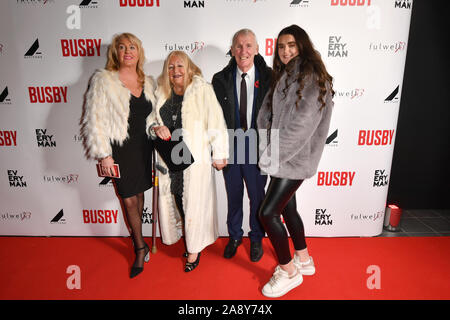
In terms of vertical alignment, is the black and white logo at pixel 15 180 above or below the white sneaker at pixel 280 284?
above

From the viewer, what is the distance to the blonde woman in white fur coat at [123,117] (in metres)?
2.06

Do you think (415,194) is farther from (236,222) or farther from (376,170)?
(236,222)

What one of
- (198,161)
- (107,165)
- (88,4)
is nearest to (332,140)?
(198,161)

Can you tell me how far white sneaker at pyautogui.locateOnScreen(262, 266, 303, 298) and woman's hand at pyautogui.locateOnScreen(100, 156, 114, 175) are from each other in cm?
154

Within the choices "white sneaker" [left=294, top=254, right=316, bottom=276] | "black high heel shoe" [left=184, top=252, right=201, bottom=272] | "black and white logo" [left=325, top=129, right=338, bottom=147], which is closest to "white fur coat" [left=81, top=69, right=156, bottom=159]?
"black high heel shoe" [left=184, top=252, right=201, bottom=272]

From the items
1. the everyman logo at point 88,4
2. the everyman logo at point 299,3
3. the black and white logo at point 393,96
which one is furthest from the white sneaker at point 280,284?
the everyman logo at point 88,4

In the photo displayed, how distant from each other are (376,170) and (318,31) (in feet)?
5.07

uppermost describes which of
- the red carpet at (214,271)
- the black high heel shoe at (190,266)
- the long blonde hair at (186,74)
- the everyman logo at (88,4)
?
the everyman logo at (88,4)

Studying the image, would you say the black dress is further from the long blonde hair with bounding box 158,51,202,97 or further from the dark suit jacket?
the dark suit jacket

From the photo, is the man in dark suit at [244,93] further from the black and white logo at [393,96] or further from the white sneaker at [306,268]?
the black and white logo at [393,96]

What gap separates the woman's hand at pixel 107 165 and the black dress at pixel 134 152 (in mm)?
61

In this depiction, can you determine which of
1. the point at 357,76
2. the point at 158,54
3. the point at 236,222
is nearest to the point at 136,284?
the point at 236,222

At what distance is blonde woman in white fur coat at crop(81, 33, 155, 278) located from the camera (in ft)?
6.76

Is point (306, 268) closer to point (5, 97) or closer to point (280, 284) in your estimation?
point (280, 284)
